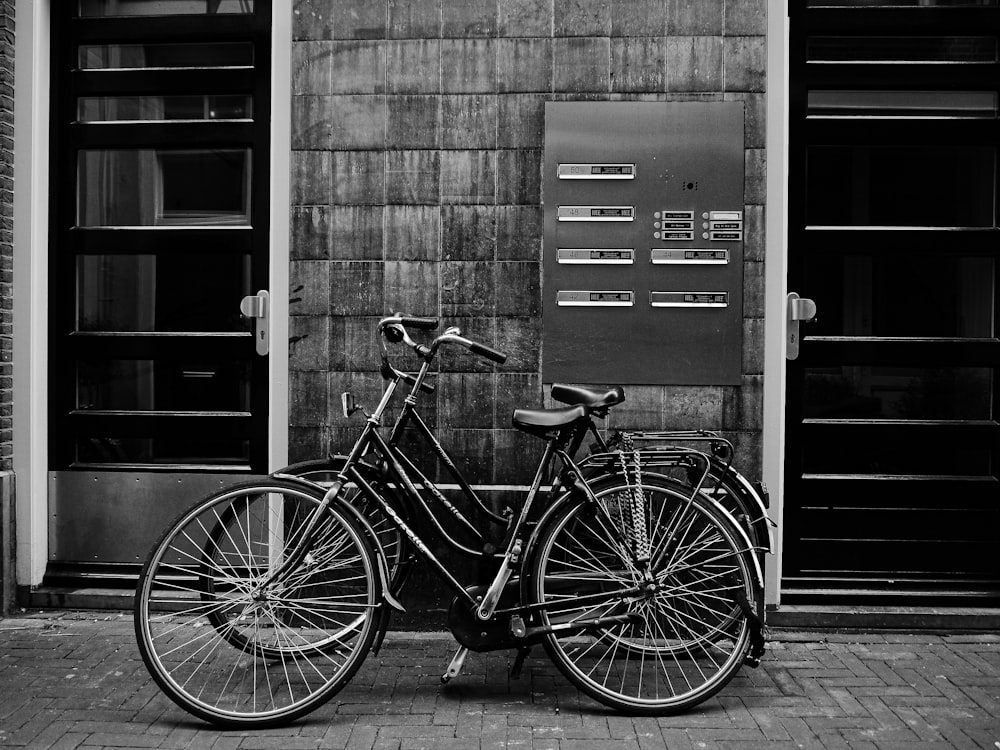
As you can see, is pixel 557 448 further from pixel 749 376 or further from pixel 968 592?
pixel 968 592

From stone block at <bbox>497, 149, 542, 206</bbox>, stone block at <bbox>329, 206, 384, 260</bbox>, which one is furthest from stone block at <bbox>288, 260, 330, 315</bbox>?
stone block at <bbox>497, 149, 542, 206</bbox>

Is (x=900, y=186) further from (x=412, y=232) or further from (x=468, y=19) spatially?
(x=412, y=232)

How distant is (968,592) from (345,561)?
129 inches

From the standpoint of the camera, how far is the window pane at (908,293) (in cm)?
501

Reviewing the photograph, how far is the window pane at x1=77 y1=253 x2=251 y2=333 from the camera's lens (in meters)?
5.18

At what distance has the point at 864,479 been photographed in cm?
502

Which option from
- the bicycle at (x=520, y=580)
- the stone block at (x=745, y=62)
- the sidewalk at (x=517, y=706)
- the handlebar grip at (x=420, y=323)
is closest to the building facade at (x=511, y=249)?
the stone block at (x=745, y=62)

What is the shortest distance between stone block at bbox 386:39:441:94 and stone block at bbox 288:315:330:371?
1.22 meters

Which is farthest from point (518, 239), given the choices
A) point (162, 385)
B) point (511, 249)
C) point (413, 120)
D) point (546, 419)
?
point (162, 385)

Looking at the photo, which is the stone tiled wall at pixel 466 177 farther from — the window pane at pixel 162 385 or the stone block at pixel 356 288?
the window pane at pixel 162 385

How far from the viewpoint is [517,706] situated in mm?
3852

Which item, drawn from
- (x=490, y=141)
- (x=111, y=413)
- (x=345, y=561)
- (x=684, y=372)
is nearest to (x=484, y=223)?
(x=490, y=141)

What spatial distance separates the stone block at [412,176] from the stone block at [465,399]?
35.4 inches

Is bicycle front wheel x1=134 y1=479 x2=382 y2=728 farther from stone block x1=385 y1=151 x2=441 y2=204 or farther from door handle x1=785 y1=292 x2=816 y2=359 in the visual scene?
door handle x1=785 y1=292 x2=816 y2=359
